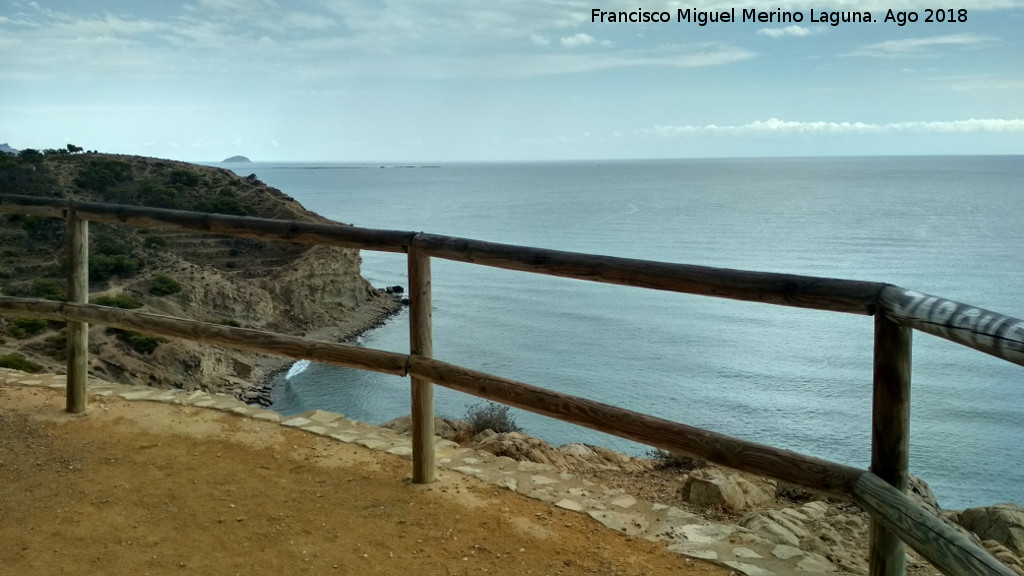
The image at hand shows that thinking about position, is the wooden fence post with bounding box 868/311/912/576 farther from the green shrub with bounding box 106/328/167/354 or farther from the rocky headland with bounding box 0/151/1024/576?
the green shrub with bounding box 106/328/167/354

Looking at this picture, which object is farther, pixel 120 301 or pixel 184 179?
pixel 184 179

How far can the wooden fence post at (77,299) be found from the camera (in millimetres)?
5305

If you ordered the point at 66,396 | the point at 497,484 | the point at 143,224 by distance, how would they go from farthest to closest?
the point at 66,396 → the point at 143,224 → the point at 497,484

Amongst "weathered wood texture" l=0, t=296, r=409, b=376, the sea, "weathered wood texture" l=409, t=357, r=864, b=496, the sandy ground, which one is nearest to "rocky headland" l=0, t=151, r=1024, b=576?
the sandy ground

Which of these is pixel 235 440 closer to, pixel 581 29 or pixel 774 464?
pixel 774 464

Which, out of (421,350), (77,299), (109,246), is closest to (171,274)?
(109,246)

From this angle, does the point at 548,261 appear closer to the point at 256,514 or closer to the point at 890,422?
the point at 890,422

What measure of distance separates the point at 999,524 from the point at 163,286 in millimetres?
27065

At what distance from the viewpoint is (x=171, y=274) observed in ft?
98.3

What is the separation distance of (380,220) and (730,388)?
5474 cm

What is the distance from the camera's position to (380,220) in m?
77.0

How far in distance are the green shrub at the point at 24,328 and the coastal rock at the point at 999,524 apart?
2238cm

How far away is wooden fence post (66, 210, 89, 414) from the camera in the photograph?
530cm

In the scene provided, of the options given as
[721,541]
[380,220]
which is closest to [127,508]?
[721,541]
